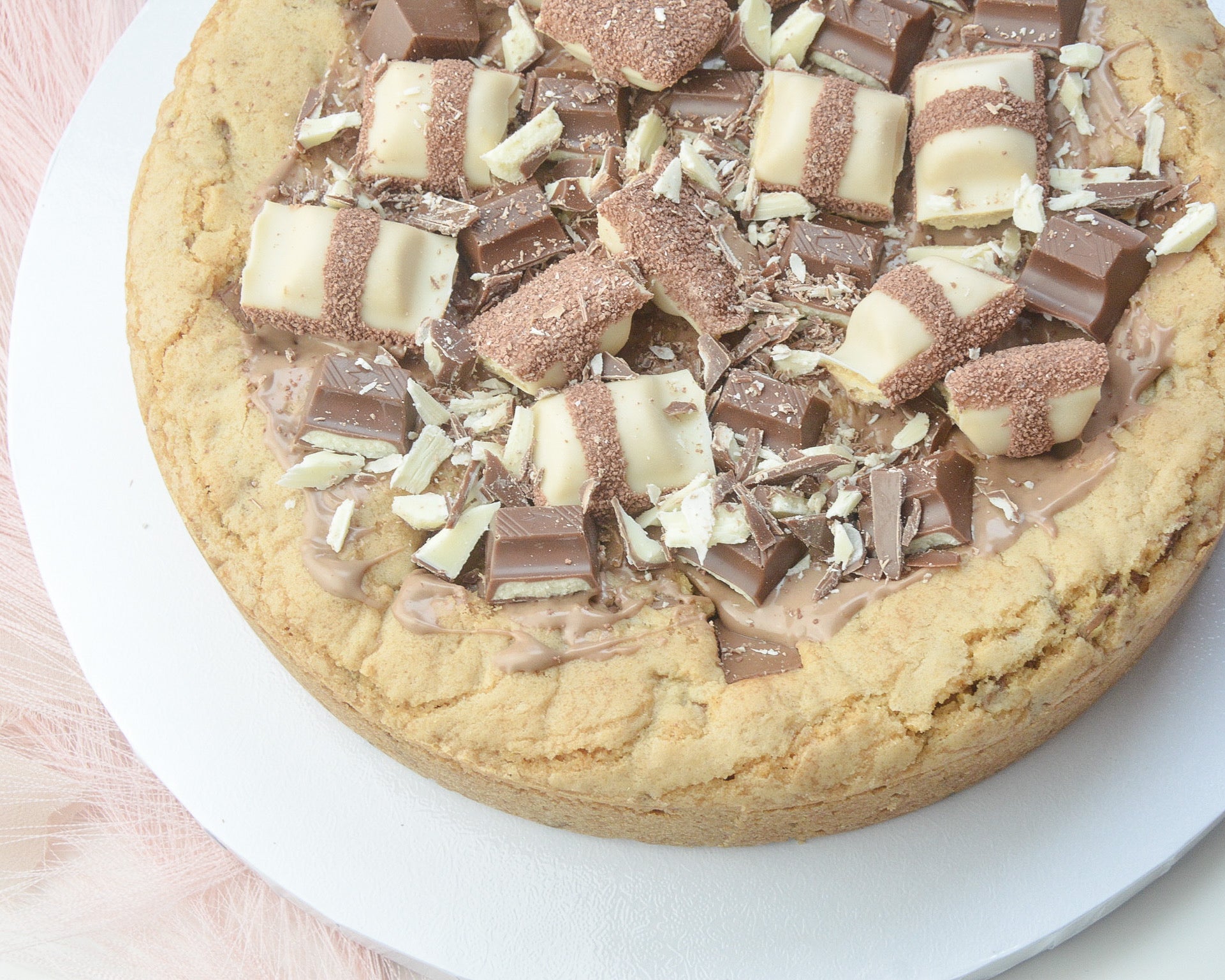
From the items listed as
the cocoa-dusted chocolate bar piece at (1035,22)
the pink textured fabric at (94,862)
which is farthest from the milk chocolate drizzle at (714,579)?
the pink textured fabric at (94,862)

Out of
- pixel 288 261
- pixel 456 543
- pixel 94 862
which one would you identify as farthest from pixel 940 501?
pixel 94 862

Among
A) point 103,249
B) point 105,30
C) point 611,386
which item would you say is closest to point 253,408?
point 611,386

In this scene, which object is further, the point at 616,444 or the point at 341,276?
the point at 341,276

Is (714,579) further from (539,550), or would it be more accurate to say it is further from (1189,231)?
(1189,231)

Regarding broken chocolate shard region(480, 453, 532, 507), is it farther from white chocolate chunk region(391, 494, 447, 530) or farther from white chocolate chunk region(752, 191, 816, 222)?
white chocolate chunk region(752, 191, 816, 222)

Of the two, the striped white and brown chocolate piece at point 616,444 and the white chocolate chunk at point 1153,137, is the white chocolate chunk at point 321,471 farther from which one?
the white chocolate chunk at point 1153,137

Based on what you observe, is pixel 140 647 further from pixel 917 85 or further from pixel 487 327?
pixel 917 85
